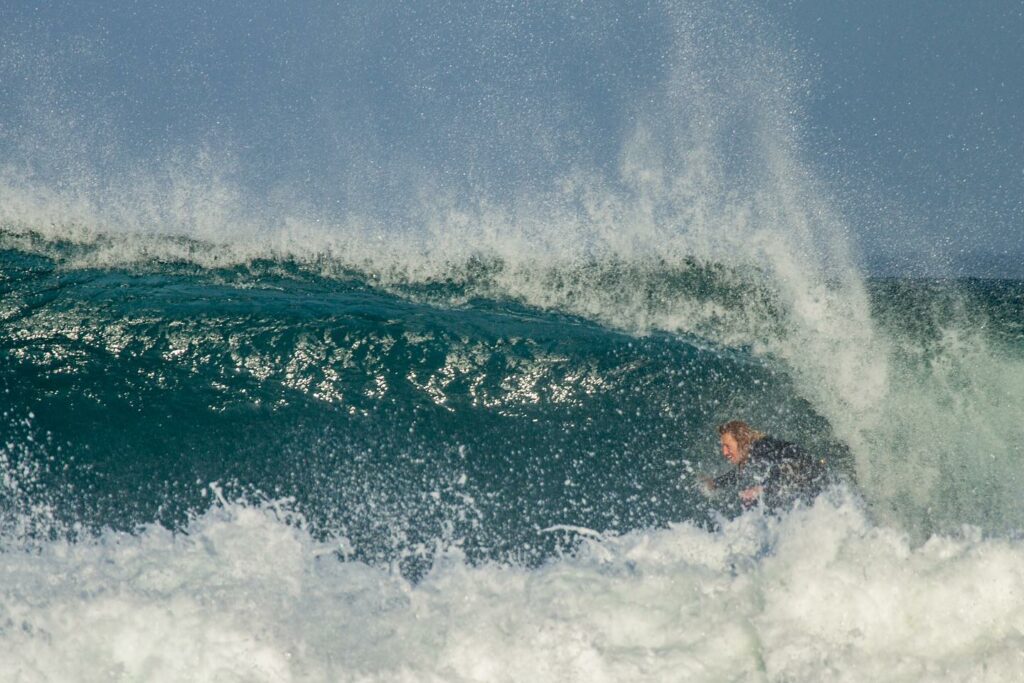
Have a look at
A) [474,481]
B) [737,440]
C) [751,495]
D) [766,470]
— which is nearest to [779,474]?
[766,470]

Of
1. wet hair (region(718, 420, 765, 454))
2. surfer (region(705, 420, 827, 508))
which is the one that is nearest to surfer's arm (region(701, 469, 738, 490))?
surfer (region(705, 420, 827, 508))

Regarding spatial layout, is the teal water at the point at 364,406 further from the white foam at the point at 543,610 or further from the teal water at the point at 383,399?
the white foam at the point at 543,610

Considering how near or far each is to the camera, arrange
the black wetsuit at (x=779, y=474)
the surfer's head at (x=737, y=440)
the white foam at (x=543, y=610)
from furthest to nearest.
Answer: the surfer's head at (x=737, y=440), the black wetsuit at (x=779, y=474), the white foam at (x=543, y=610)

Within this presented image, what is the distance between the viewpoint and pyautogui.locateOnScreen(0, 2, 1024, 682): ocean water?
15.7ft

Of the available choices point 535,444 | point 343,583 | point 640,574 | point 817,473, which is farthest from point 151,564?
point 817,473

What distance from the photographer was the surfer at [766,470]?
17.0 feet

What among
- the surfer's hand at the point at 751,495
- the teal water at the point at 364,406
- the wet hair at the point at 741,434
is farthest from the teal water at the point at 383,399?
the wet hair at the point at 741,434

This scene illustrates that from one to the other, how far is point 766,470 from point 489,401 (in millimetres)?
1707

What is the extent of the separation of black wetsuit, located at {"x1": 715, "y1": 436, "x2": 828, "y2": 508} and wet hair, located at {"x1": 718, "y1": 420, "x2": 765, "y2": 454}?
3 centimetres

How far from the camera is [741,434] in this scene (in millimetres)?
5336

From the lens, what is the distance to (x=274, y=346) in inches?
235

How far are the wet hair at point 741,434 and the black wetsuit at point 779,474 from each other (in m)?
0.03

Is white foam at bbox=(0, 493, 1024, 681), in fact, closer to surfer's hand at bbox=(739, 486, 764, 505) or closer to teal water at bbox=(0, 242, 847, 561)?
surfer's hand at bbox=(739, 486, 764, 505)

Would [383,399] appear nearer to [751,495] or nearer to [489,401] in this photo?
[489,401]
